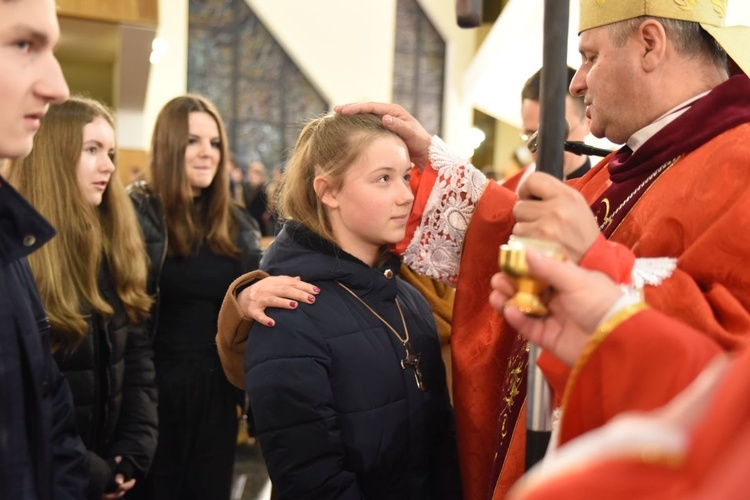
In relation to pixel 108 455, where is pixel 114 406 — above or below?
above

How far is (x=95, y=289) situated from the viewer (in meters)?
2.27

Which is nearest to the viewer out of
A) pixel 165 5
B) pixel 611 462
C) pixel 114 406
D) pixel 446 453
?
pixel 611 462

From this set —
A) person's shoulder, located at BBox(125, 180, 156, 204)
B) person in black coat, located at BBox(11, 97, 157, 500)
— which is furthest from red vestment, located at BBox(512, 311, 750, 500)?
person's shoulder, located at BBox(125, 180, 156, 204)

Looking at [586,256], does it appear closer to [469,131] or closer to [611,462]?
[611,462]

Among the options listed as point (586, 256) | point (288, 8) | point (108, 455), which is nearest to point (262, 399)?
point (586, 256)

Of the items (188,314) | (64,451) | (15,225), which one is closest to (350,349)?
(64,451)

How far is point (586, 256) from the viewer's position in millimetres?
1017

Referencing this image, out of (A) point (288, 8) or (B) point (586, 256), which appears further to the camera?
(A) point (288, 8)

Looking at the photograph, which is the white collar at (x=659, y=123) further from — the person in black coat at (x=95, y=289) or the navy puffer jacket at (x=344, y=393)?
the person in black coat at (x=95, y=289)

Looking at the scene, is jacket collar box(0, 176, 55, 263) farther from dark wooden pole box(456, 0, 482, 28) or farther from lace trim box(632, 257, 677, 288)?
lace trim box(632, 257, 677, 288)

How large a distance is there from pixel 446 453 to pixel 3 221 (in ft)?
3.90

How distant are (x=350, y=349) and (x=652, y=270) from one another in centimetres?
73

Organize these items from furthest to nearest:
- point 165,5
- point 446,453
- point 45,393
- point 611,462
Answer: point 165,5, point 446,453, point 45,393, point 611,462

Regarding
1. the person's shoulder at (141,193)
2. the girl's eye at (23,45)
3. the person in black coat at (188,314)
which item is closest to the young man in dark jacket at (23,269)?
the girl's eye at (23,45)
